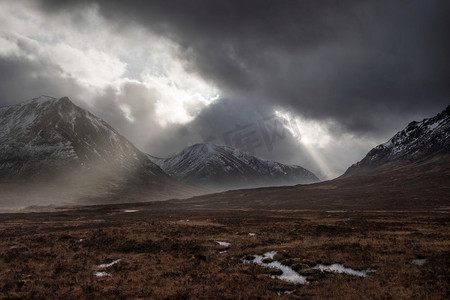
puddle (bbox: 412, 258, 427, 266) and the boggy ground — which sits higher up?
the boggy ground

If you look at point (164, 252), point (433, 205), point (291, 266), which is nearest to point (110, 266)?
point (164, 252)

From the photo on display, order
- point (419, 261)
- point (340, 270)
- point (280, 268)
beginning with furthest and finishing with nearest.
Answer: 1. point (280, 268)
2. point (419, 261)
3. point (340, 270)

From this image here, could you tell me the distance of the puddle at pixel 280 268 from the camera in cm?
2138

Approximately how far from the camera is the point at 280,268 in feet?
79.5

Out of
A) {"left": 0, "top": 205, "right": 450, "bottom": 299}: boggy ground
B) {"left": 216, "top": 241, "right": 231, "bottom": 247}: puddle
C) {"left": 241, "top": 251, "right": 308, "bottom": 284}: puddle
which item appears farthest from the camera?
{"left": 216, "top": 241, "right": 231, "bottom": 247}: puddle

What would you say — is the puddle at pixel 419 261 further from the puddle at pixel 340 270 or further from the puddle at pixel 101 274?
the puddle at pixel 101 274

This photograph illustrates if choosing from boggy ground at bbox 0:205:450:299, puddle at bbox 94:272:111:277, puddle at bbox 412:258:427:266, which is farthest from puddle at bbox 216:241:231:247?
puddle at bbox 412:258:427:266

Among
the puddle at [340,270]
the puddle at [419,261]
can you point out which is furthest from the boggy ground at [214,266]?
the puddle at [340,270]

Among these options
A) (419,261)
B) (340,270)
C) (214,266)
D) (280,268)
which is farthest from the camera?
(214,266)

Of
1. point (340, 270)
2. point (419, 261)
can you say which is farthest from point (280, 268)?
point (419, 261)

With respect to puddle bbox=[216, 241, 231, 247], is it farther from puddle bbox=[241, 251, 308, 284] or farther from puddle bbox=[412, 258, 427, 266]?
puddle bbox=[412, 258, 427, 266]

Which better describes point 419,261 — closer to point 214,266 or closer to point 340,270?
point 340,270

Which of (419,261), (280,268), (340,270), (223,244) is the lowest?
(419,261)

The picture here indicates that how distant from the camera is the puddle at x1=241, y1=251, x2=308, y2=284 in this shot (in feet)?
70.1
